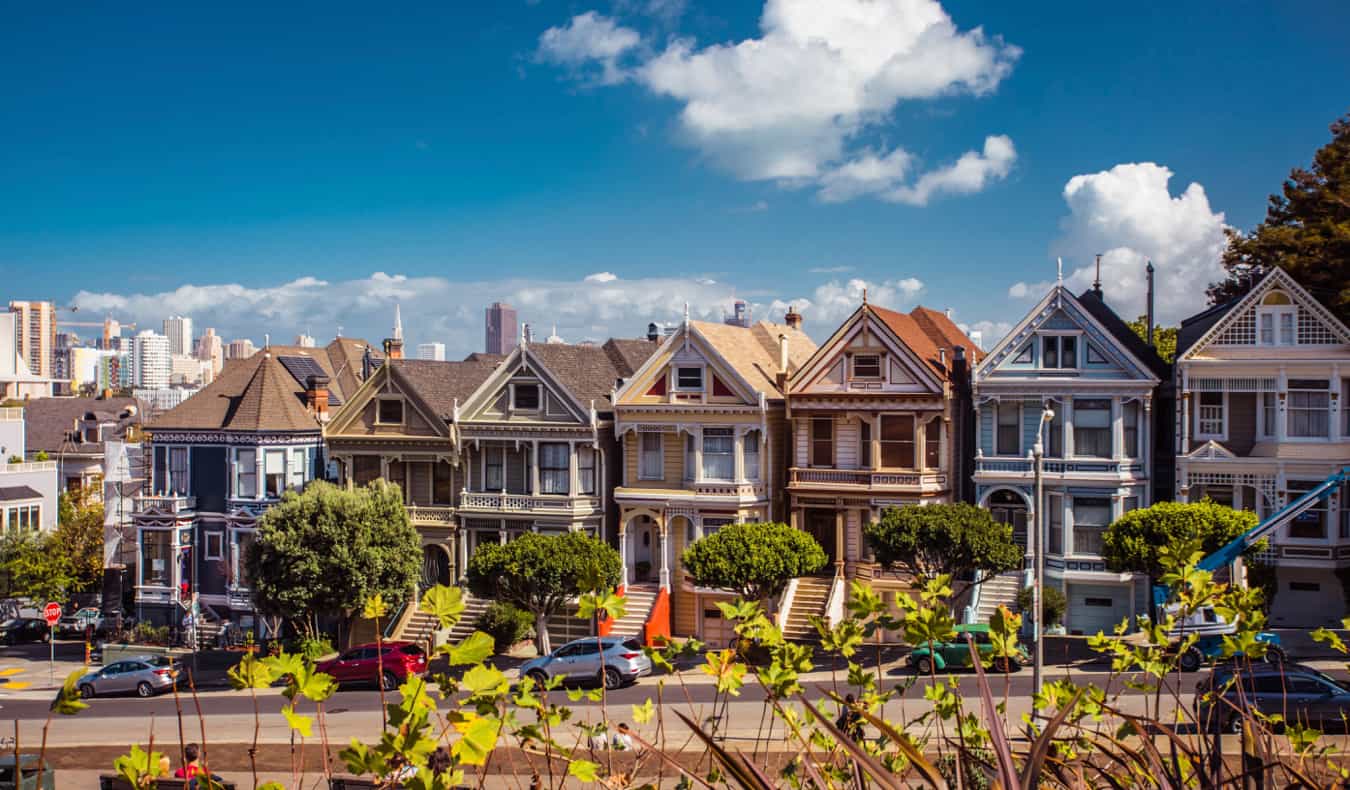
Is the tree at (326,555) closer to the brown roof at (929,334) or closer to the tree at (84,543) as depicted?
the tree at (84,543)

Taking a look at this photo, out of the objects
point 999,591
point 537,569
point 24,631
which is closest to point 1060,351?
point 999,591

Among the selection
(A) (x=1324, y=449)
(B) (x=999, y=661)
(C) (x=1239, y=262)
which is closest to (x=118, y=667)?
(B) (x=999, y=661)

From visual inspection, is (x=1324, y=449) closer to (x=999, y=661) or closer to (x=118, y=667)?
(x=999, y=661)

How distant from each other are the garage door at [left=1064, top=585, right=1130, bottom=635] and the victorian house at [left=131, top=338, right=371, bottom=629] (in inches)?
1169

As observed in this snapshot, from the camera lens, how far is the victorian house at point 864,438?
41969 millimetres

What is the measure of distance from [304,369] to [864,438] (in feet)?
81.2

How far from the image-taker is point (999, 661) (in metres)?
33.6

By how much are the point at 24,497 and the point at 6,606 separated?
19.2 ft

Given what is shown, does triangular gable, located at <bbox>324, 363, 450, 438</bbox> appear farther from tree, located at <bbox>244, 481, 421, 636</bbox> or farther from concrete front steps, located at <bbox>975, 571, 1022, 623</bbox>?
concrete front steps, located at <bbox>975, 571, 1022, 623</bbox>

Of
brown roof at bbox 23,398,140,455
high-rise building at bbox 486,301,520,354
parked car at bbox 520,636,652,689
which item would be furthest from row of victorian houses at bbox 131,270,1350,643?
high-rise building at bbox 486,301,520,354

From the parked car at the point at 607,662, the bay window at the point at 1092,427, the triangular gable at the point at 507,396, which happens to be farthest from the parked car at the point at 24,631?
the bay window at the point at 1092,427

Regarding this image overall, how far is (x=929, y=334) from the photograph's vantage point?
161 ft

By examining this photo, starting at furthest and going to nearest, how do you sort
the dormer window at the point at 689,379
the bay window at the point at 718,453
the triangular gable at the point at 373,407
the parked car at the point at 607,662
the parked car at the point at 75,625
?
the parked car at the point at 75,625 → the triangular gable at the point at 373,407 → the dormer window at the point at 689,379 → the bay window at the point at 718,453 → the parked car at the point at 607,662

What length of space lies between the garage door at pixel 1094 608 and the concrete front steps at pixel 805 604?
318 inches
